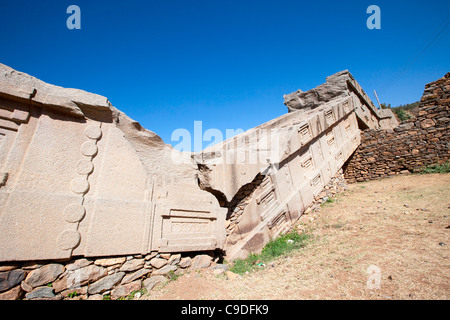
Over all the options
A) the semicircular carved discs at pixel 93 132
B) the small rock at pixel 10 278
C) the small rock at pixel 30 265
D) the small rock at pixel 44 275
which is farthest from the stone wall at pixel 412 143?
the small rock at pixel 10 278

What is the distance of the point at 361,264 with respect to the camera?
2.70 m

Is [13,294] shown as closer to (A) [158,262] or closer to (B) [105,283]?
(B) [105,283]

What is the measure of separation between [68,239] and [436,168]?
9069mm

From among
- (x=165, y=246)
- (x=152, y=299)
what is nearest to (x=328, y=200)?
(x=165, y=246)

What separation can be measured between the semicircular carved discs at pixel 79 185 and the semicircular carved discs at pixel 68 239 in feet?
1.65

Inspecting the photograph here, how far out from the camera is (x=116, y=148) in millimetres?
3314

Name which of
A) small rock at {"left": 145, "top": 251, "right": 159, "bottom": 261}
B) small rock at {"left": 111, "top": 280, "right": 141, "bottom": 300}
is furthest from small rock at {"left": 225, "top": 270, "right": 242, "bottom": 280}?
small rock at {"left": 111, "top": 280, "right": 141, "bottom": 300}

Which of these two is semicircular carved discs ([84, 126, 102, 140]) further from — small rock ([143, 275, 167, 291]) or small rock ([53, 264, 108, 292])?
small rock ([143, 275, 167, 291])

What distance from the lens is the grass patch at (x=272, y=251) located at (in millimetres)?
A: 3521

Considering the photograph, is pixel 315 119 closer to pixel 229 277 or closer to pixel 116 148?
pixel 229 277

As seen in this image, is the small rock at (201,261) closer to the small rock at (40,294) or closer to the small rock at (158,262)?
the small rock at (158,262)

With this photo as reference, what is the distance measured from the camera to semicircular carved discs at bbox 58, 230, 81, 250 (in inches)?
102

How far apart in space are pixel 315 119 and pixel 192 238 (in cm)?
417

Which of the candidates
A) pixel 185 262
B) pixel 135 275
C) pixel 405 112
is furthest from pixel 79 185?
pixel 405 112
